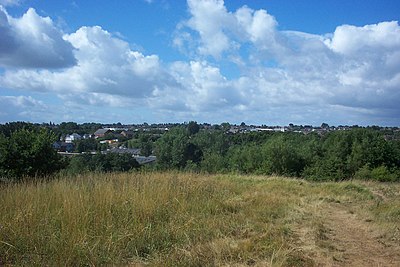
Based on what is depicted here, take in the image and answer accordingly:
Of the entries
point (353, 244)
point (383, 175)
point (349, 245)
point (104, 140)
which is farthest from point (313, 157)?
point (349, 245)

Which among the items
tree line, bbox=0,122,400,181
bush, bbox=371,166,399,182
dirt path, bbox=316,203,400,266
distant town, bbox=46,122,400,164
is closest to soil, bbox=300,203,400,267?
dirt path, bbox=316,203,400,266

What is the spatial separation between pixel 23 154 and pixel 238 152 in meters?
42.0

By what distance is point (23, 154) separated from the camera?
39.5 feet

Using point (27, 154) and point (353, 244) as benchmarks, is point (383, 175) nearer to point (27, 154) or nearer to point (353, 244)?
point (353, 244)

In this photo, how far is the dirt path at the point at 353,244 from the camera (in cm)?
484

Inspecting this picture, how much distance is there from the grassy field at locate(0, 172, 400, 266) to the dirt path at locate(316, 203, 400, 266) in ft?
0.06

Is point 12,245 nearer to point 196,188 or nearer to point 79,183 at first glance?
point 79,183

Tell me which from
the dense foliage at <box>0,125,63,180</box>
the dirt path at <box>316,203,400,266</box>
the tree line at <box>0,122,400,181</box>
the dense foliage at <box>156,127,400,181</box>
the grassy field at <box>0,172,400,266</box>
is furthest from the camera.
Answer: the dense foliage at <box>156,127,400,181</box>

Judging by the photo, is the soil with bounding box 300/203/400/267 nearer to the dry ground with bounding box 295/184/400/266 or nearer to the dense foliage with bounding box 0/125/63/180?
the dry ground with bounding box 295/184/400/266

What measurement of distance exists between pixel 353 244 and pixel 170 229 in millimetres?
3162

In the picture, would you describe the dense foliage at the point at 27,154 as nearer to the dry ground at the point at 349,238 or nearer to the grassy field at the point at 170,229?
the grassy field at the point at 170,229

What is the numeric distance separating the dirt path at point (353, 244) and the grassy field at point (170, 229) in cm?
2

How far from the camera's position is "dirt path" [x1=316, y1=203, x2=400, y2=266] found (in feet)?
15.9

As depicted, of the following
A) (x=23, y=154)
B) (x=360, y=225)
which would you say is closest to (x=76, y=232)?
(x=360, y=225)
